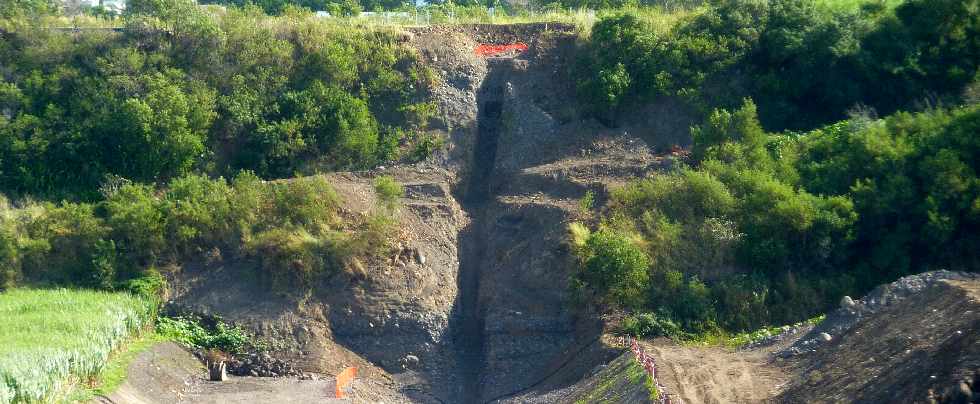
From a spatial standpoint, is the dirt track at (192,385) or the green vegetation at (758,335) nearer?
the dirt track at (192,385)

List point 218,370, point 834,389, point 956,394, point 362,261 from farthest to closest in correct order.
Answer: point 362,261
point 218,370
point 834,389
point 956,394

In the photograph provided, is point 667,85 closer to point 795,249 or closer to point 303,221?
point 795,249

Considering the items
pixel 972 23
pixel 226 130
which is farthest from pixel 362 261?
pixel 972 23

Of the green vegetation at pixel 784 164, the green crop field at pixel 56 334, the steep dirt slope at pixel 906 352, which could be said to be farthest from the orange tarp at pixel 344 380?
the steep dirt slope at pixel 906 352

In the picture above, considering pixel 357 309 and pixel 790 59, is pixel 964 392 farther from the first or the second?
pixel 790 59

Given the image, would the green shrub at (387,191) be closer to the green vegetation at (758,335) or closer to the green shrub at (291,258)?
the green shrub at (291,258)

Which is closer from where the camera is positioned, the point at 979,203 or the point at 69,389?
the point at 69,389
